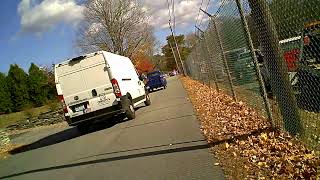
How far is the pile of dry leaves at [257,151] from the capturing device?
17.1 ft

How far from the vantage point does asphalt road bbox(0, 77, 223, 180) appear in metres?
6.62

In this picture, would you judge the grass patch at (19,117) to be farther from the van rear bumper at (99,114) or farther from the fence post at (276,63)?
the fence post at (276,63)

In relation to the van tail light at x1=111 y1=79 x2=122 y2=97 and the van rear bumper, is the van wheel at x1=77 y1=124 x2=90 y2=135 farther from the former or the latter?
the van tail light at x1=111 y1=79 x2=122 y2=97

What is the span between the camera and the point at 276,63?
6.70 metres

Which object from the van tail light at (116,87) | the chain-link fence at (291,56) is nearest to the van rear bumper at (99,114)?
the van tail light at (116,87)

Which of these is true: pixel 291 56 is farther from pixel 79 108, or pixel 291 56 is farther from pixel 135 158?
pixel 79 108

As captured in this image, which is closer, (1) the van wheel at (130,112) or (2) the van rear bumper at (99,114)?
(2) the van rear bumper at (99,114)

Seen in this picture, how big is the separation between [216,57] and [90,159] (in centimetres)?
724

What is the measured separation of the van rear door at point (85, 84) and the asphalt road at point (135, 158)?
1545 mm

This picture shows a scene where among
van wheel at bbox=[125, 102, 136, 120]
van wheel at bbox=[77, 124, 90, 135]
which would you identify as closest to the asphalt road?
van wheel at bbox=[125, 102, 136, 120]

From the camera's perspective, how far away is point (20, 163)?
11.6 metres

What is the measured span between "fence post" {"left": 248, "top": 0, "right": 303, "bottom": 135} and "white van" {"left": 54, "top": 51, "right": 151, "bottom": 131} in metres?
7.73

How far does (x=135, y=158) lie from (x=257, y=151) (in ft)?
8.46

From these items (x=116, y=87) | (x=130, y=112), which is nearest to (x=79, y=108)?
(x=116, y=87)
